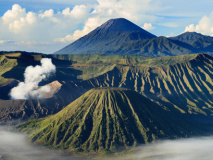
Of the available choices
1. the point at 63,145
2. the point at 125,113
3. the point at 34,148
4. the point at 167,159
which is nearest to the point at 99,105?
the point at 125,113

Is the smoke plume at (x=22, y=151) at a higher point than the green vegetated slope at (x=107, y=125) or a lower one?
lower

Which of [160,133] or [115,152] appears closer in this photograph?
[115,152]

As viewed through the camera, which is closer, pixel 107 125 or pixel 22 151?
pixel 22 151

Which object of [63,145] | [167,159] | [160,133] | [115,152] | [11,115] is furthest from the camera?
[11,115]

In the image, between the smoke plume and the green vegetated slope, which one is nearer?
the smoke plume

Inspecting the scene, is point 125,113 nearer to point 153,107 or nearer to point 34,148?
point 153,107

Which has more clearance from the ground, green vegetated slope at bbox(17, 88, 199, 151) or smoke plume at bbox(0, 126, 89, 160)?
green vegetated slope at bbox(17, 88, 199, 151)

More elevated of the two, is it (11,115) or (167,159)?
(11,115)

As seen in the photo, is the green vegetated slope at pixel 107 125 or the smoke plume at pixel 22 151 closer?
the smoke plume at pixel 22 151
